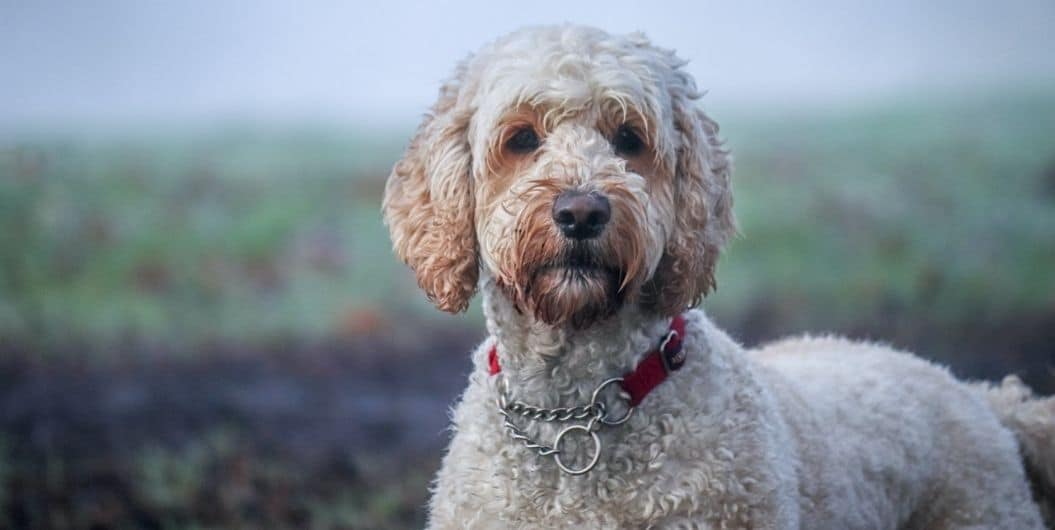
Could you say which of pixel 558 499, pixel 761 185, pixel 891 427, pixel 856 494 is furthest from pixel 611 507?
pixel 761 185

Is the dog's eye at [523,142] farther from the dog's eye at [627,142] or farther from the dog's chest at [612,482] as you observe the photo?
the dog's chest at [612,482]

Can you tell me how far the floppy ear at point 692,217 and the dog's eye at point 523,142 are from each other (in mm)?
382

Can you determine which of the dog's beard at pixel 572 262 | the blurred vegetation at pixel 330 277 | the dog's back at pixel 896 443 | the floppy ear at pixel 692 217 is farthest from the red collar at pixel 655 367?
the blurred vegetation at pixel 330 277

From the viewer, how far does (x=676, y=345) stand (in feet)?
9.95

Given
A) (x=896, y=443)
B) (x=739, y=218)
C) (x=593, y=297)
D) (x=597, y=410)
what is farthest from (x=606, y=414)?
(x=739, y=218)

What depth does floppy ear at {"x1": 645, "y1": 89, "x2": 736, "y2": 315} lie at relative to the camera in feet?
9.68

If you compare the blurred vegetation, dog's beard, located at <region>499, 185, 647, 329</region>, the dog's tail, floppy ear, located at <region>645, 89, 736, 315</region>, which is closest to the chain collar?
floppy ear, located at <region>645, 89, 736, 315</region>

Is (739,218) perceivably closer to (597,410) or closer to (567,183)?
(597,410)

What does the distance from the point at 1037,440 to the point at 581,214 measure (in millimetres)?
2080

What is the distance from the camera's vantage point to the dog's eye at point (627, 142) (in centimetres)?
297

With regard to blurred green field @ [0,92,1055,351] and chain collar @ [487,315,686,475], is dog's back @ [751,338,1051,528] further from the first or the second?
blurred green field @ [0,92,1055,351]

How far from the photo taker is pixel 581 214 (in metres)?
2.68

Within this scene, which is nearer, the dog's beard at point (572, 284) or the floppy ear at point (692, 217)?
the dog's beard at point (572, 284)

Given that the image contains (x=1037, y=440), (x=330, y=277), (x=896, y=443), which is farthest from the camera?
(x=330, y=277)
